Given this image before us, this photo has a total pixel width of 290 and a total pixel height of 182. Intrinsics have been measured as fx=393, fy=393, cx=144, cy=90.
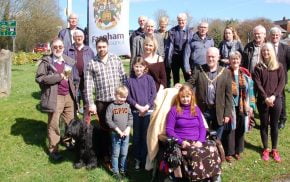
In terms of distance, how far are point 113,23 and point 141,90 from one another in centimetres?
286

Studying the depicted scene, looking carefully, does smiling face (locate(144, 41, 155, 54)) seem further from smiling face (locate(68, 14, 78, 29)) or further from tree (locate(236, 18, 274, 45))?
tree (locate(236, 18, 274, 45))

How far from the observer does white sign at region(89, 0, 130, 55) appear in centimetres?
800

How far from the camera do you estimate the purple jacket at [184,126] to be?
5020 millimetres

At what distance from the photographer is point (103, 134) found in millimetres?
5988

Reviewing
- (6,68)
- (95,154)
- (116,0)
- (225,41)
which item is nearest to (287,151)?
(225,41)

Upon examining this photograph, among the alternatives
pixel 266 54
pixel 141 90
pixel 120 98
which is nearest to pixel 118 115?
pixel 120 98

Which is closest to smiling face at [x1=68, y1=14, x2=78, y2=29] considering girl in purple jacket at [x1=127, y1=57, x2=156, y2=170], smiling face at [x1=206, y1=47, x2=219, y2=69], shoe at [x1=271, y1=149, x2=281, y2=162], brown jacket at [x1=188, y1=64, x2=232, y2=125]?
girl in purple jacket at [x1=127, y1=57, x2=156, y2=170]

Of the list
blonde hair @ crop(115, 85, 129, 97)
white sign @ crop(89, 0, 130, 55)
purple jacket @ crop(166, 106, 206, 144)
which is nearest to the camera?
purple jacket @ crop(166, 106, 206, 144)

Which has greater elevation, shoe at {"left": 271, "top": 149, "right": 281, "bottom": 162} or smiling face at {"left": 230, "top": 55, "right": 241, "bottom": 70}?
smiling face at {"left": 230, "top": 55, "right": 241, "bottom": 70}

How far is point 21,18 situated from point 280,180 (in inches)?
1608

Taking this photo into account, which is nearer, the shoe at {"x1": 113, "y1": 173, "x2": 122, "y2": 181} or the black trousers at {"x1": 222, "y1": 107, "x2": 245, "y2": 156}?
the shoe at {"x1": 113, "y1": 173, "x2": 122, "y2": 181}

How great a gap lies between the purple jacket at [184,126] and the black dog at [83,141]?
1350 mm

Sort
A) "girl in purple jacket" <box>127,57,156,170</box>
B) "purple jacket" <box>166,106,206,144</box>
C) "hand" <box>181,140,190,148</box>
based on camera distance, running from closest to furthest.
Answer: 1. "hand" <box>181,140,190,148</box>
2. "purple jacket" <box>166,106,206,144</box>
3. "girl in purple jacket" <box>127,57,156,170</box>

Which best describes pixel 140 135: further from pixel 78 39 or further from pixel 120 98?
pixel 78 39
